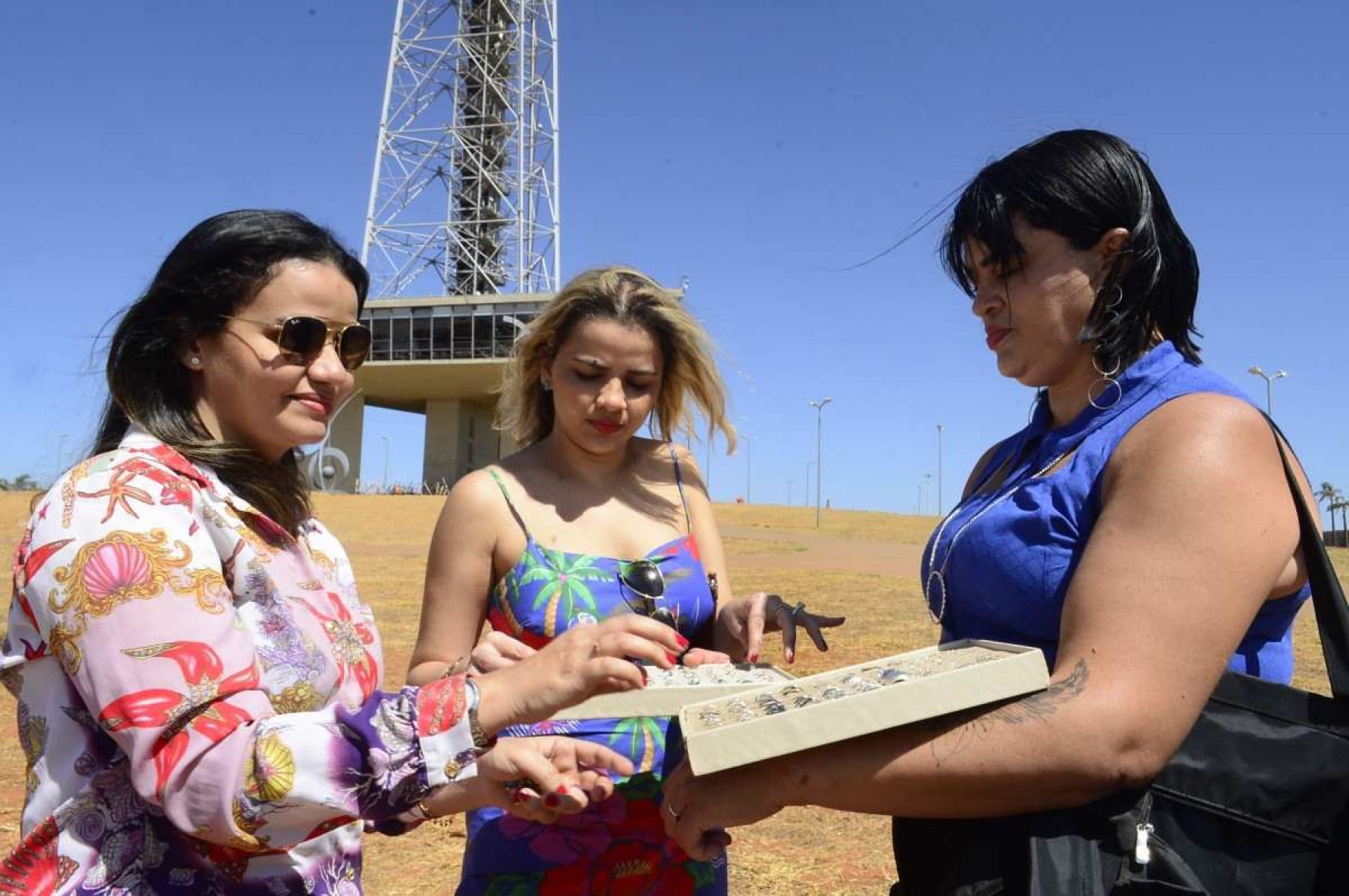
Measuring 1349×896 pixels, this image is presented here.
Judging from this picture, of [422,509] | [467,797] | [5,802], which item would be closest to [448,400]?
[422,509]

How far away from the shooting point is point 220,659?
174 centimetres

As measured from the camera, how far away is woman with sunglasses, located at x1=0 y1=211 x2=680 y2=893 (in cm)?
170

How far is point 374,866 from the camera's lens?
5602 millimetres

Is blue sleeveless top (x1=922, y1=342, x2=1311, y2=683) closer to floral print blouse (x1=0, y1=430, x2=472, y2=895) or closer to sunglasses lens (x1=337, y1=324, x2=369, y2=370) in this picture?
floral print blouse (x1=0, y1=430, x2=472, y2=895)

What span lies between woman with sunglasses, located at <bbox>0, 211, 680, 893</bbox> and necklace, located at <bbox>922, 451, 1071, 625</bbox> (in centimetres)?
71

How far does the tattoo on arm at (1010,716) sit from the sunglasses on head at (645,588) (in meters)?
1.44

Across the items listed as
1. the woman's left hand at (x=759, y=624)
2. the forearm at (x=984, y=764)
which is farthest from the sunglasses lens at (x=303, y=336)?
the woman's left hand at (x=759, y=624)

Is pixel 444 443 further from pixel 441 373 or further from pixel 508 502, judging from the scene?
pixel 508 502

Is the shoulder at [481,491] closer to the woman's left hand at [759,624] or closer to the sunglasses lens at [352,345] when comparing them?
the sunglasses lens at [352,345]

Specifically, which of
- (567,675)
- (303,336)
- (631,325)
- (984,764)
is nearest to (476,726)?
(567,675)

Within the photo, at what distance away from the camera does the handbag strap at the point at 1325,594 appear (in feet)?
5.89

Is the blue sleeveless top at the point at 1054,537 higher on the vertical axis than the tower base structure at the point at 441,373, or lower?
lower

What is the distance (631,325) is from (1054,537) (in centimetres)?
175

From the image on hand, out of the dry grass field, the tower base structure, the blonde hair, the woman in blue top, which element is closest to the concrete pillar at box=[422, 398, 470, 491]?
the tower base structure
